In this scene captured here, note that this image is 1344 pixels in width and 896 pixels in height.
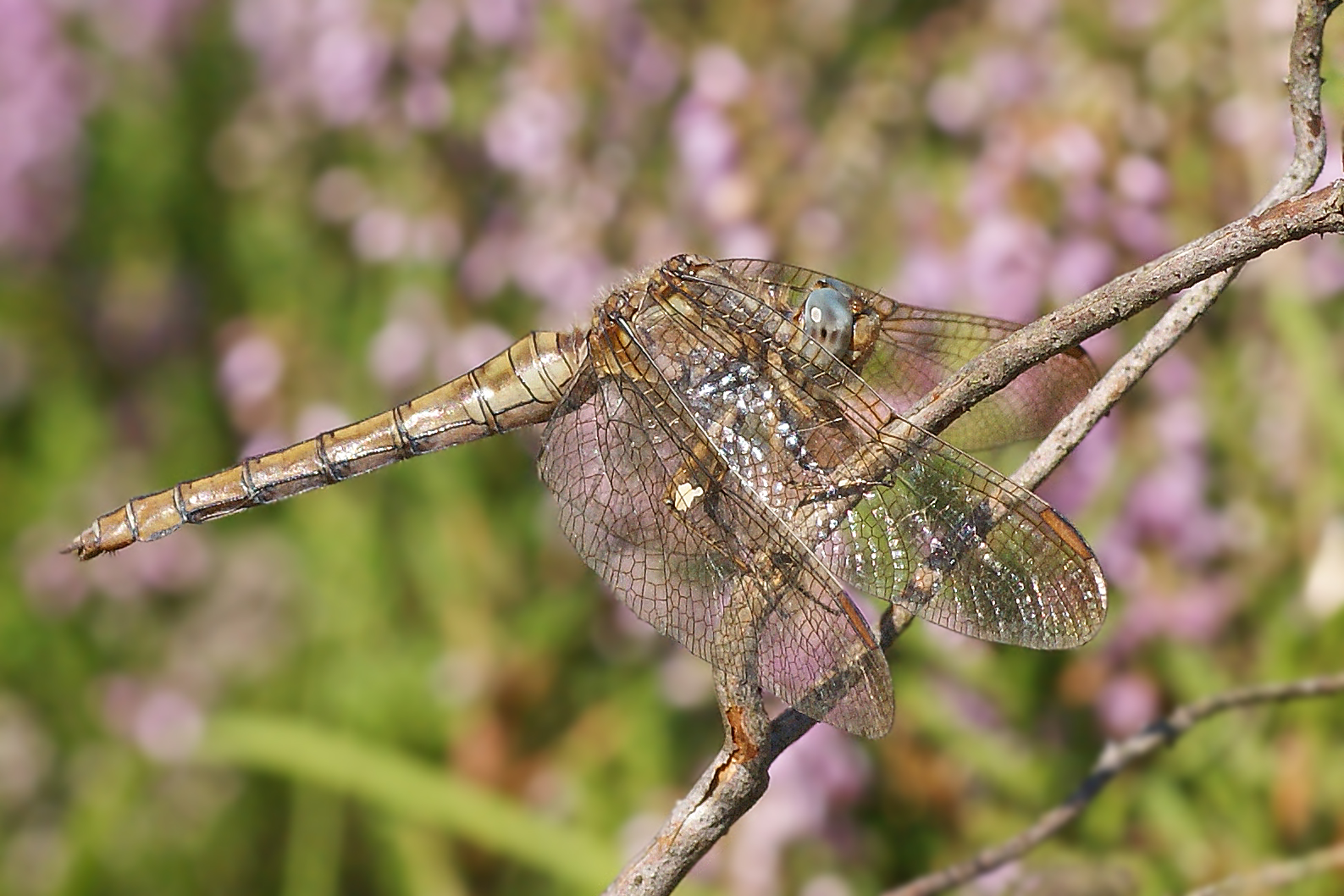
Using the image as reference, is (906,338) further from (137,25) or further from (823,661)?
(137,25)

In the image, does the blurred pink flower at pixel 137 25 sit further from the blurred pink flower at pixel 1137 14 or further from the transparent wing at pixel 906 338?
the transparent wing at pixel 906 338

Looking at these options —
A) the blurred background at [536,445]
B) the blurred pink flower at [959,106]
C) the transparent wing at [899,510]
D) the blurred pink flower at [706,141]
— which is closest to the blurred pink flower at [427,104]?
the blurred background at [536,445]

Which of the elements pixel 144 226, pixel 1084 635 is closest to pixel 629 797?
pixel 1084 635

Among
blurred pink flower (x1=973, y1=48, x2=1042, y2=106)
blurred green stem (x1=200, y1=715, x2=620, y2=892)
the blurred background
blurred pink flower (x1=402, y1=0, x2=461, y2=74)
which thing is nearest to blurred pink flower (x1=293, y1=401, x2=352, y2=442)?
the blurred background

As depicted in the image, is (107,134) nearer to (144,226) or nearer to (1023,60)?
(144,226)

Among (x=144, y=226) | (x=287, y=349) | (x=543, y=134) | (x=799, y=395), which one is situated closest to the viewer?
(x=799, y=395)

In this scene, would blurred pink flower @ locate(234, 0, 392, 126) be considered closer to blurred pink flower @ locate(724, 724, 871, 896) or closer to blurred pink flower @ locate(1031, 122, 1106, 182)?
blurred pink flower @ locate(1031, 122, 1106, 182)
